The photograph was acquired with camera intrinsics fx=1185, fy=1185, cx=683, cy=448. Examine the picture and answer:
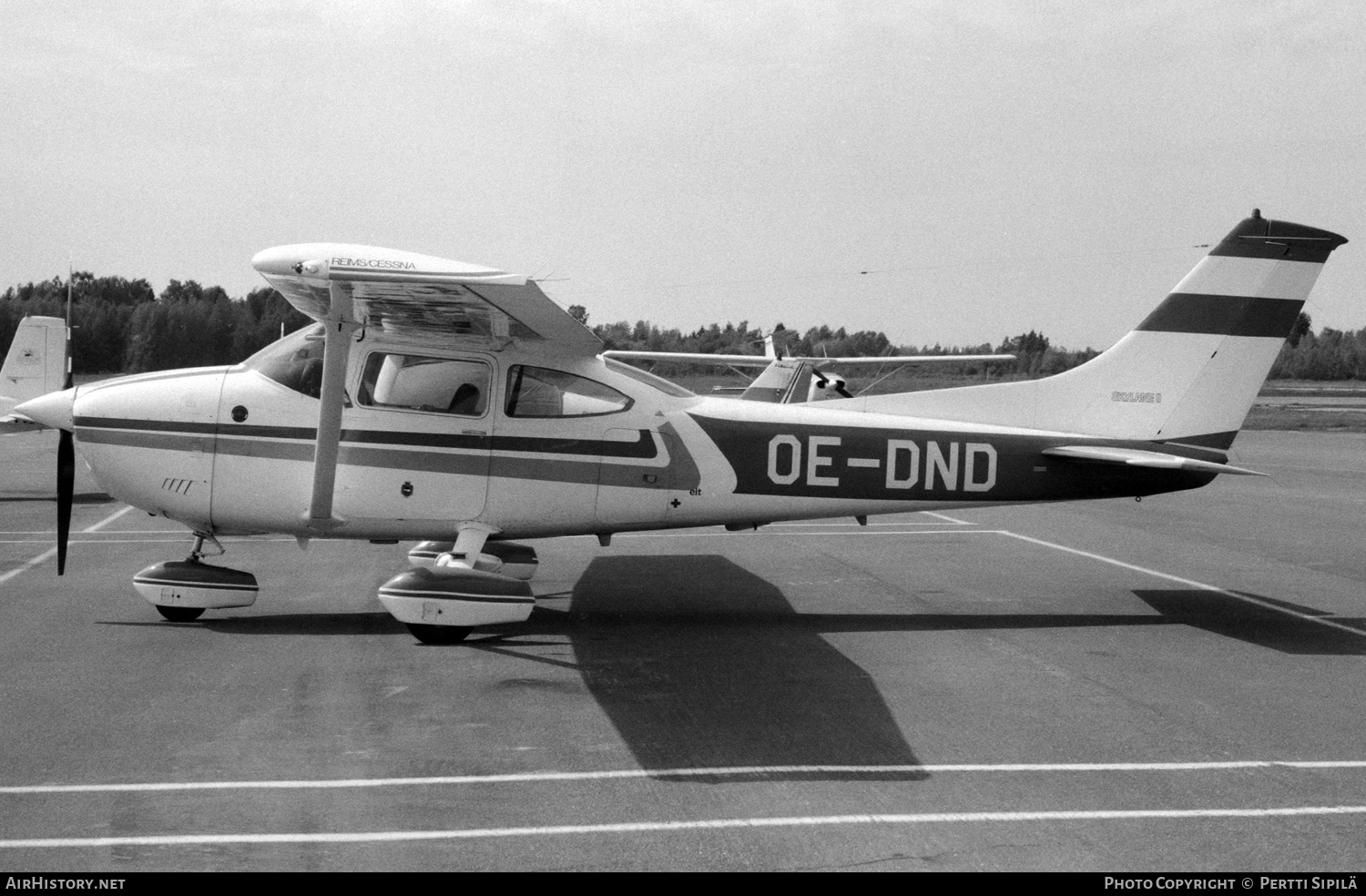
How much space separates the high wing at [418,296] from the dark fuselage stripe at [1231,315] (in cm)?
479

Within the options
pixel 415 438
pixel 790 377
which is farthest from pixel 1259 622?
pixel 790 377

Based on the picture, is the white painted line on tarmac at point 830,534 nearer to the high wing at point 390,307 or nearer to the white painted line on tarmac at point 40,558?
the high wing at point 390,307

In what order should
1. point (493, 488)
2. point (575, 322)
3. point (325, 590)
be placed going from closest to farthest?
point (575, 322)
point (493, 488)
point (325, 590)

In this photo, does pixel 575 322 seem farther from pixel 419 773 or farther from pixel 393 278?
pixel 419 773

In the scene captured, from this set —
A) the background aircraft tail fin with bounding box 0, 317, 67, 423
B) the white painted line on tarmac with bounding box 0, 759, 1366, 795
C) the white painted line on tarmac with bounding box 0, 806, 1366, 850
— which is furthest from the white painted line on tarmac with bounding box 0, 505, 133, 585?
the white painted line on tarmac with bounding box 0, 806, 1366, 850

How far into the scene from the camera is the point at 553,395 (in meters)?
9.02

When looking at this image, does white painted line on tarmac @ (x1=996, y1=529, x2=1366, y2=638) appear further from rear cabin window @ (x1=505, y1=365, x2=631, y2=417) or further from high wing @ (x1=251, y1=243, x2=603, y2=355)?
high wing @ (x1=251, y1=243, x2=603, y2=355)

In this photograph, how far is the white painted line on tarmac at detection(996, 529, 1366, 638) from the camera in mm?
9150

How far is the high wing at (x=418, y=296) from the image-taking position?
692 cm

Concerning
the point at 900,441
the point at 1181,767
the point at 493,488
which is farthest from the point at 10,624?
the point at 1181,767

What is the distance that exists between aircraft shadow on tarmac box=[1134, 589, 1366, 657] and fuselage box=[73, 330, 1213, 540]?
1.08 metres

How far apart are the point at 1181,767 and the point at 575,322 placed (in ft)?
15.5

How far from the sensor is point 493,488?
8859 mm

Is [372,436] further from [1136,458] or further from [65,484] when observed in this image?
[1136,458]
